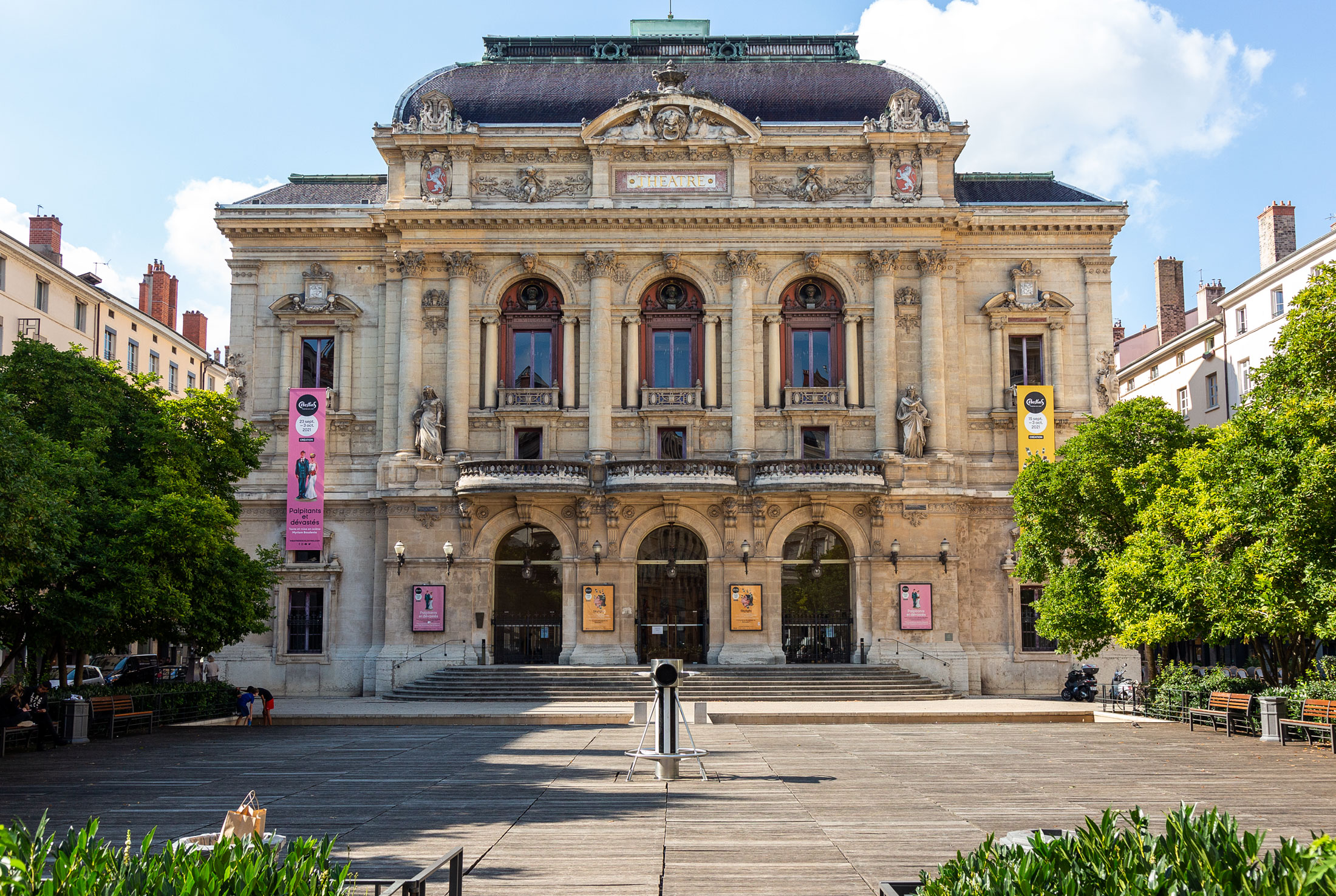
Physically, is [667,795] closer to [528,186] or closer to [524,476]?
[524,476]

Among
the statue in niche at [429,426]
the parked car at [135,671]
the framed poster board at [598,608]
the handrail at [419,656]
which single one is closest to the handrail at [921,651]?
the framed poster board at [598,608]

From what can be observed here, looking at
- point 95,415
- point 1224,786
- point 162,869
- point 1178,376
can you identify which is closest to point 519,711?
point 95,415

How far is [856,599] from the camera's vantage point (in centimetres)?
4906

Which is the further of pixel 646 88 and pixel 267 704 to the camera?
pixel 646 88

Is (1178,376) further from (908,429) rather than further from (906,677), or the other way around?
(906,677)

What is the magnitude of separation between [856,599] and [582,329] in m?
16.2

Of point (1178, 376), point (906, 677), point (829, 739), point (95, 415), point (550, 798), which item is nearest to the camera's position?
point (550, 798)

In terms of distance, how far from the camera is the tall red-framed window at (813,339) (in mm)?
51375

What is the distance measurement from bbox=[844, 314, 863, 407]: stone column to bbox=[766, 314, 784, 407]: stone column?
8.91 ft

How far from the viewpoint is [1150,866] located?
754 cm

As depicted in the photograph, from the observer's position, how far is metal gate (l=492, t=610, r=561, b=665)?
1950 inches

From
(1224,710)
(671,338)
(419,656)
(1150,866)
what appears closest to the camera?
(1150,866)

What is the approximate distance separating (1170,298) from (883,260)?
29974mm

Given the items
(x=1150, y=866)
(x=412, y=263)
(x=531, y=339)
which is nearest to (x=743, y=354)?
(x=531, y=339)
